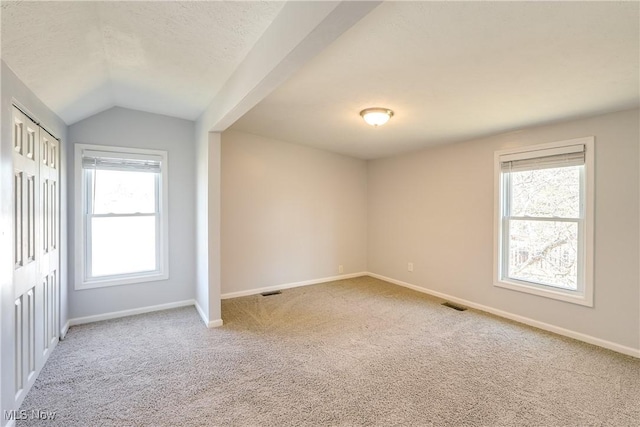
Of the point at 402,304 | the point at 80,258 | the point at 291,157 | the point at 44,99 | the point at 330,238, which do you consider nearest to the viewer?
the point at 44,99

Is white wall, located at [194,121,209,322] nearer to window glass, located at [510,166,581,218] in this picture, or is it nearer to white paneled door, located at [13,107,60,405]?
white paneled door, located at [13,107,60,405]

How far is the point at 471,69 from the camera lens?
212 cm

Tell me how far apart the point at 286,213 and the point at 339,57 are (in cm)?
298

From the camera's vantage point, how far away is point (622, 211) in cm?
271

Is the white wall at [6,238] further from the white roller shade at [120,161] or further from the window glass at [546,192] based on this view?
the window glass at [546,192]

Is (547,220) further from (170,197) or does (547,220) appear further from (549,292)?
(170,197)

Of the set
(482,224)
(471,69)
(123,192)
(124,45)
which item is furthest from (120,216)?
(482,224)

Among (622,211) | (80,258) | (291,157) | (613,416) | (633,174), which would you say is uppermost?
(291,157)

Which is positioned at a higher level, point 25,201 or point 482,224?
point 25,201

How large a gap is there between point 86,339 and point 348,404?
268cm

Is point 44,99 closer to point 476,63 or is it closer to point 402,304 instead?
point 476,63

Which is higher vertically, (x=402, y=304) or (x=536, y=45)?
(x=536, y=45)

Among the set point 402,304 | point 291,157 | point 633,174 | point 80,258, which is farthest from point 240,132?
point 633,174

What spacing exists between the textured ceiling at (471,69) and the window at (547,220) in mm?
425
